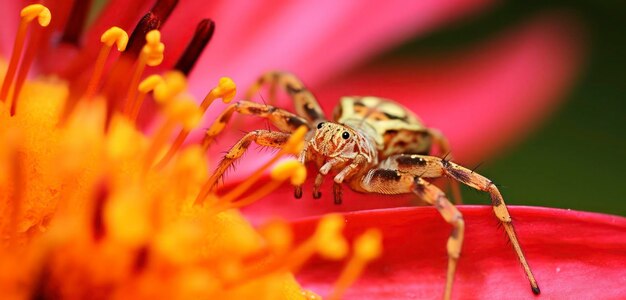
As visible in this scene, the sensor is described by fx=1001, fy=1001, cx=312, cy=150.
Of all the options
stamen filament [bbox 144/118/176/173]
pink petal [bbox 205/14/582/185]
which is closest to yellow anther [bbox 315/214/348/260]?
stamen filament [bbox 144/118/176/173]

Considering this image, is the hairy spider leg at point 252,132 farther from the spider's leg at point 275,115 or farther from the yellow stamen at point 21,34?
the yellow stamen at point 21,34

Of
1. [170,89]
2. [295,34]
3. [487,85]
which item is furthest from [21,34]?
[487,85]

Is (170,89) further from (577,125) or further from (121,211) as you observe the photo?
(577,125)

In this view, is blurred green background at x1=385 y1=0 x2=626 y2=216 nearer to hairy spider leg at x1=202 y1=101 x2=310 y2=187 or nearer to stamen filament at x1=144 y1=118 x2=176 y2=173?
hairy spider leg at x1=202 y1=101 x2=310 y2=187

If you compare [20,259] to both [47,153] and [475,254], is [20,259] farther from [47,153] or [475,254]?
[475,254]

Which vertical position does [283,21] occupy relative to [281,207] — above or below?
above

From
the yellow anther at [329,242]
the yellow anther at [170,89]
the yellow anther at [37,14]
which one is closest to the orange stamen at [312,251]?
the yellow anther at [329,242]

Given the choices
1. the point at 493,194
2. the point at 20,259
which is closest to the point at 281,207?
the point at 493,194

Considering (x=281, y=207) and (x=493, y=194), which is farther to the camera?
(x=281, y=207)
